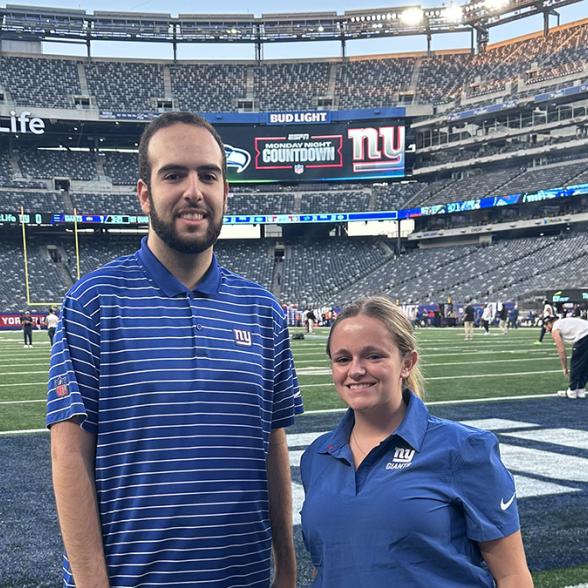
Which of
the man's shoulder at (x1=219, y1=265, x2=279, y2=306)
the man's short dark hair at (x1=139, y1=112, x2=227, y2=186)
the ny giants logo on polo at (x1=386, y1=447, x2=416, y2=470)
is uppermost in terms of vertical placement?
the man's short dark hair at (x1=139, y1=112, x2=227, y2=186)

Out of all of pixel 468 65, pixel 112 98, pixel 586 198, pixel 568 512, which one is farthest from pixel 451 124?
pixel 568 512

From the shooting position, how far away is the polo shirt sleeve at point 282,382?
2.32 m

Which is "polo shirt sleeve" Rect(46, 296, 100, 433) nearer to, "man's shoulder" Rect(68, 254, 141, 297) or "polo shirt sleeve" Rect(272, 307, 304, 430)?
"man's shoulder" Rect(68, 254, 141, 297)

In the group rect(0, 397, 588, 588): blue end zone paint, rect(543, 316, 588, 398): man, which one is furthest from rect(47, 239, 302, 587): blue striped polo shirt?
rect(543, 316, 588, 398): man

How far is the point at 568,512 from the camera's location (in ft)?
15.8

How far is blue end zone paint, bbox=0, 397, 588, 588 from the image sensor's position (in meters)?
3.96

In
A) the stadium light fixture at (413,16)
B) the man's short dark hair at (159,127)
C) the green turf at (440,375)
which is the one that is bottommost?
the green turf at (440,375)

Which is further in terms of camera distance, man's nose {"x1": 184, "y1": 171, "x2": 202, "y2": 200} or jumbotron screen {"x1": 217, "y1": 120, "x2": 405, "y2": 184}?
jumbotron screen {"x1": 217, "y1": 120, "x2": 405, "y2": 184}

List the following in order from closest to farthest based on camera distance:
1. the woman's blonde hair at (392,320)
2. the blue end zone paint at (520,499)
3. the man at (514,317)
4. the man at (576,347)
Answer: the woman's blonde hair at (392,320) < the blue end zone paint at (520,499) < the man at (576,347) < the man at (514,317)

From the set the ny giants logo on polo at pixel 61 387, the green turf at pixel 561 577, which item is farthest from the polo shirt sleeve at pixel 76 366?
the green turf at pixel 561 577

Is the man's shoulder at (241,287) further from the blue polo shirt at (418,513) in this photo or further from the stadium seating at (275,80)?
the stadium seating at (275,80)

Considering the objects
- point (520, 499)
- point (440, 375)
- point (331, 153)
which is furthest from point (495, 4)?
point (520, 499)

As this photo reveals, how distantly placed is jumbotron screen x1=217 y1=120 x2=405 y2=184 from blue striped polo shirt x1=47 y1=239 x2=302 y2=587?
5260cm

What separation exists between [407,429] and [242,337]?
0.56 meters
